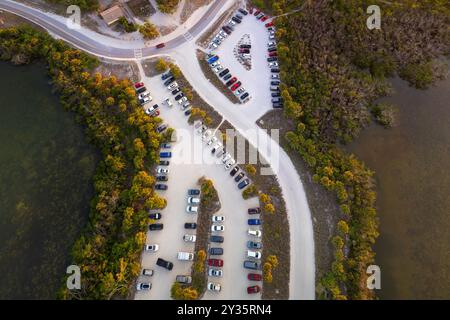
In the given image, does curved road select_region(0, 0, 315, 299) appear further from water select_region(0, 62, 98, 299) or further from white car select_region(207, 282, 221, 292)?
white car select_region(207, 282, 221, 292)

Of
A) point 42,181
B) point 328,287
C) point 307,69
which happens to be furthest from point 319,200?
point 42,181

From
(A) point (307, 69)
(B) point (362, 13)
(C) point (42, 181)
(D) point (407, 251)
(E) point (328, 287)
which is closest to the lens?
(E) point (328, 287)

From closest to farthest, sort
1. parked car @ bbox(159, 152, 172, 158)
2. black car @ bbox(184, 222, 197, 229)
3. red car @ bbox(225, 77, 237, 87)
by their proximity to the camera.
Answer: black car @ bbox(184, 222, 197, 229)
parked car @ bbox(159, 152, 172, 158)
red car @ bbox(225, 77, 237, 87)

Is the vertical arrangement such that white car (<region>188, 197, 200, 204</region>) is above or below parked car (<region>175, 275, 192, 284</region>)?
above

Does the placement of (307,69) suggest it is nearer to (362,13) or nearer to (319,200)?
(362,13)

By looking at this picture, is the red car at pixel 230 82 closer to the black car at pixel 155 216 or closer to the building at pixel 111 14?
the building at pixel 111 14

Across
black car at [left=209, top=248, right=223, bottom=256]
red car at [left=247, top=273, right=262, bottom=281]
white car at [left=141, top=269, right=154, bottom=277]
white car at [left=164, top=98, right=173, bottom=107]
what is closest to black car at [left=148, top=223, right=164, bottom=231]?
white car at [left=141, top=269, right=154, bottom=277]
